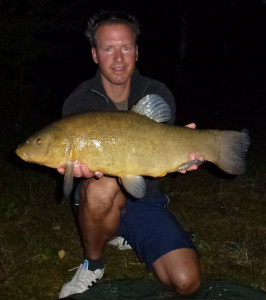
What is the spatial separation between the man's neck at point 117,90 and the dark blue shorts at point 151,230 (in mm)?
761

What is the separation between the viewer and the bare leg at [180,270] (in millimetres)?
2408

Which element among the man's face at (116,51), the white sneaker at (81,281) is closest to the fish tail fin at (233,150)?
the man's face at (116,51)

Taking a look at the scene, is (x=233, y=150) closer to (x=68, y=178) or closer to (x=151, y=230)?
(x=151, y=230)

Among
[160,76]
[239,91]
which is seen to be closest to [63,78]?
[160,76]

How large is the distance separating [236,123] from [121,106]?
6267 millimetres

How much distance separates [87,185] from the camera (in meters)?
2.60

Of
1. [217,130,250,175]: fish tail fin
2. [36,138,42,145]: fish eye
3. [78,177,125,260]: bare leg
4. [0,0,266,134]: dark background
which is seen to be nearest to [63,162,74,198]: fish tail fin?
[36,138,42,145]: fish eye

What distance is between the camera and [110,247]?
3.09 meters

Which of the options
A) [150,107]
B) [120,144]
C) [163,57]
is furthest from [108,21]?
[163,57]

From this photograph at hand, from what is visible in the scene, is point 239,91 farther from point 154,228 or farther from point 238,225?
point 154,228

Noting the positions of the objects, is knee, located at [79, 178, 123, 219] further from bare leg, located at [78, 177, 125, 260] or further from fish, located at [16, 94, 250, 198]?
fish, located at [16, 94, 250, 198]

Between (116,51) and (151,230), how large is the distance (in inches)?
49.4

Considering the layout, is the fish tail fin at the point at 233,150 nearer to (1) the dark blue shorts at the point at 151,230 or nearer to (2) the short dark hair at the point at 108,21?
(1) the dark blue shorts at the point at 151,230

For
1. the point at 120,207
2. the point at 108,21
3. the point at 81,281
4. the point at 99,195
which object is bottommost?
the point at 81,281
